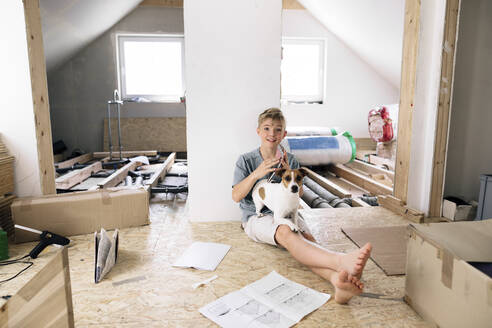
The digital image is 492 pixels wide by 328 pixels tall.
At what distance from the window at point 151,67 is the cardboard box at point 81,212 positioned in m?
3.45

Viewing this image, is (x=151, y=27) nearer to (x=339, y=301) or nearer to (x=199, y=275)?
(x=199, y=275)

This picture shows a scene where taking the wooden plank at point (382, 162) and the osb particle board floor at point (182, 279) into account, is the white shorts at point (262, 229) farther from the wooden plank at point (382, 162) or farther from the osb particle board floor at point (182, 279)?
the wooden plank at point (382, 162)

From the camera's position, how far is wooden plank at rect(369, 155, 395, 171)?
158 inches

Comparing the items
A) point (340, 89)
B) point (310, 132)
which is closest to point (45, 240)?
point (310, 132)

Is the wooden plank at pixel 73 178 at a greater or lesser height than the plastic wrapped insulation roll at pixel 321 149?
lesser

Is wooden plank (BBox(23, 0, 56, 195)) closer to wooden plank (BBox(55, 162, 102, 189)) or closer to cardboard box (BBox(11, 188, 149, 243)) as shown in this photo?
cardboard box (BBox(11, 188, 149, 243))

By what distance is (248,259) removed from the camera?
1.69 meters

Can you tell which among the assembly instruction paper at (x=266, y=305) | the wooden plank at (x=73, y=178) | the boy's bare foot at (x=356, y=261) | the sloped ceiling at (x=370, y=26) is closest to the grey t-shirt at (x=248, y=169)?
the assembly instruction paper at (x=266, y=305)

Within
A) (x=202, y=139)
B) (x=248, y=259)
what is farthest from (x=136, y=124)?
(x=248, y=259)

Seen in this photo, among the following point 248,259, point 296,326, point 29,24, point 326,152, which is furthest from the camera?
point 326,152

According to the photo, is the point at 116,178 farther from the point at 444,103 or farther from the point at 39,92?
the point at 444,103

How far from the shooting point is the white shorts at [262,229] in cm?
172

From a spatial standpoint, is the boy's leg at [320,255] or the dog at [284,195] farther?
the dog at [284,195]

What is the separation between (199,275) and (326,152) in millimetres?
2905
